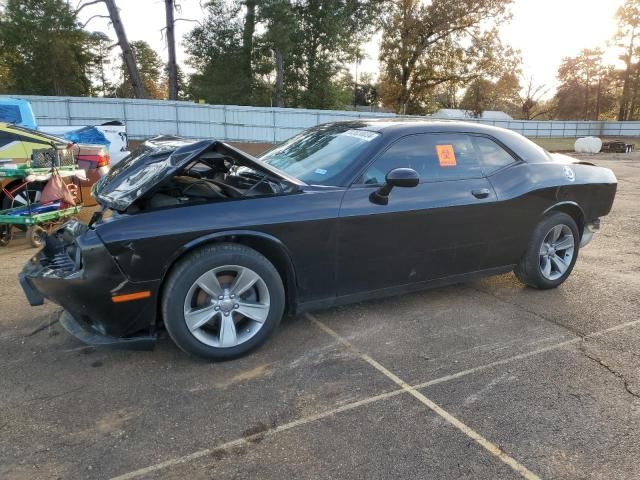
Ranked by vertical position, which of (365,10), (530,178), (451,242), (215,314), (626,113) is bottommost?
(215,314)

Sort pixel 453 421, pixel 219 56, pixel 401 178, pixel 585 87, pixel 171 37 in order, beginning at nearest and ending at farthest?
pixel 453 421 < pixel 401 178 < pixel 171 37 < pixel 219 56 < pixel 585 87

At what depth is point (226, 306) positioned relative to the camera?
3184mm

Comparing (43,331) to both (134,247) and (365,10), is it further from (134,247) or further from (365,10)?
(365,10)

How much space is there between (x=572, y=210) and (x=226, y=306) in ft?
11.6

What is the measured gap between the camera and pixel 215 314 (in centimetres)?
318

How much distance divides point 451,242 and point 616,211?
6.83 metres

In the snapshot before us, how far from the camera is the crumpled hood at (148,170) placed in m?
3.09

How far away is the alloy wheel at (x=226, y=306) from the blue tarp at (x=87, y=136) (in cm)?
799

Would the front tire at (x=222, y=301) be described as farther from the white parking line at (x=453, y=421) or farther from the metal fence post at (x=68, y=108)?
the metal fence post at (x=68, y=108)

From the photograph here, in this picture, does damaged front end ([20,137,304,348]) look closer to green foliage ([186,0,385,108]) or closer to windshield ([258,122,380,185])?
windshield ([258,122,380,185])

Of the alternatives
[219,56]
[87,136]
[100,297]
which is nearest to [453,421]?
[100,297]

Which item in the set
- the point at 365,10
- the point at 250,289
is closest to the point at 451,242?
the point at 250,289

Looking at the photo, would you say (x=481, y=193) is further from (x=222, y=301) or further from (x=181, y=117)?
(x=181, y=117)

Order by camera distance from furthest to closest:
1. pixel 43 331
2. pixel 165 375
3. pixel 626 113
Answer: pixel 626 113
pixel 43 331
pixel 165 375
